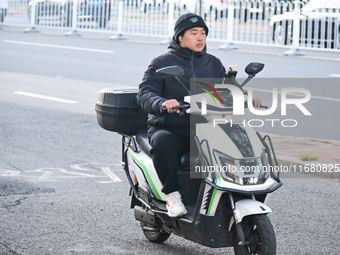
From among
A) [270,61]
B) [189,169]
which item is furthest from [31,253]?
[270,61]

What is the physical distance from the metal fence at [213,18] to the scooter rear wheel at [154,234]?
46.1ft

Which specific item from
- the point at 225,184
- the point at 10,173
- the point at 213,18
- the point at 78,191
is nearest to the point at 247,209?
the point at 225,184

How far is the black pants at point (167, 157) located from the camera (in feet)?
13.1

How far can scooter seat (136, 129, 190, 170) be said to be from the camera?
4043 millimetres

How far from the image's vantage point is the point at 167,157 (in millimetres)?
3994

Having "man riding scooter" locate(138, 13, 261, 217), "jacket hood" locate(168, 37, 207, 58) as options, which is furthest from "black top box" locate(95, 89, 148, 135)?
"jacket hood" locate(168, 37, 207, 58)

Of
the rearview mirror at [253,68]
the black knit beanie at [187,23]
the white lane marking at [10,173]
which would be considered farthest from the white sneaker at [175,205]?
the white lane marking at [10,173]

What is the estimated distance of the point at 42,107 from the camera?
1062 cm

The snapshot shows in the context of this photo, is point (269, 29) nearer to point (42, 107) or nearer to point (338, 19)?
point (338, 19)

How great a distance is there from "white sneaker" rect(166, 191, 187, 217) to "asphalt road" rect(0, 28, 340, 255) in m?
0.56

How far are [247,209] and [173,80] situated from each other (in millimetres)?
1110

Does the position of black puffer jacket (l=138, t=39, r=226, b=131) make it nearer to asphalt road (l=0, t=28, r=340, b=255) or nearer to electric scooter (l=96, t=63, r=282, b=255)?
electric scooter (l=96, t=63, r=282, b=255)

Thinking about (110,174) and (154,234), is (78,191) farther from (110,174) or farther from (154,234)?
(154,234)

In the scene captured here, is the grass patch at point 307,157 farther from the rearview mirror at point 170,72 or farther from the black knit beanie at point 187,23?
the rearview mirror at point 170,72
